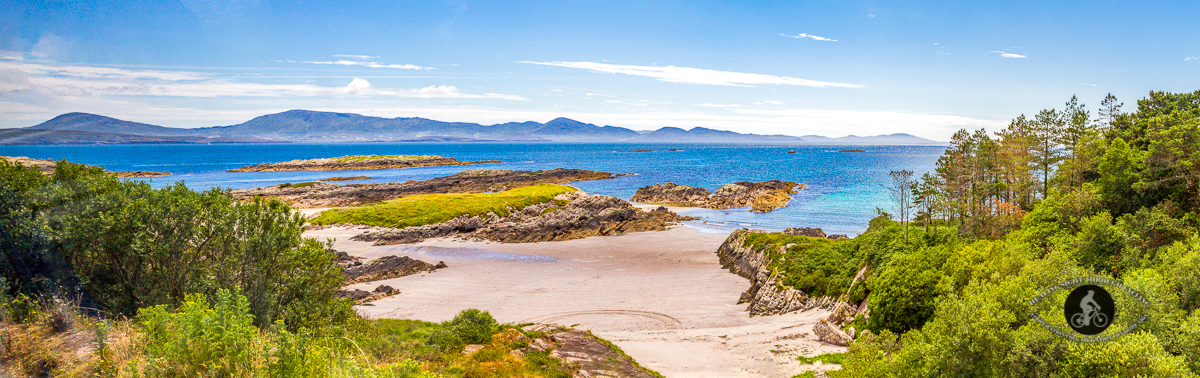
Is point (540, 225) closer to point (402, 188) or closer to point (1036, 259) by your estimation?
point (402, 188)

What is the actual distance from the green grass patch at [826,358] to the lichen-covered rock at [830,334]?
5.39 ft

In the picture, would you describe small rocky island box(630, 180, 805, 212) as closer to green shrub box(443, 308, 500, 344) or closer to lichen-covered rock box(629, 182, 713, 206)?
lichen-covered rock box(629, 182, 713, 206)

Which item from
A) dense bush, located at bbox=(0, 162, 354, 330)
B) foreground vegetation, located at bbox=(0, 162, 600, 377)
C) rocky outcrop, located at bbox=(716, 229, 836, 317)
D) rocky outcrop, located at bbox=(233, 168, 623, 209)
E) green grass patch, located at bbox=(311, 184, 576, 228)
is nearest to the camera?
foreground vegetation, located at bbox=(0, 162, 600, 377)

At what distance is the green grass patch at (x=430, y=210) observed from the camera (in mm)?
52031

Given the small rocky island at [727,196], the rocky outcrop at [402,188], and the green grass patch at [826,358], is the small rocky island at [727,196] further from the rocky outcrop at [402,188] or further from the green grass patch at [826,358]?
the green grass patch at [826,358]

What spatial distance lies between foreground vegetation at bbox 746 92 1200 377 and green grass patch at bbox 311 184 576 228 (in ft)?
104

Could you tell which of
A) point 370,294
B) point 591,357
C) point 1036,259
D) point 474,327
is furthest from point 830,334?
point 370,294

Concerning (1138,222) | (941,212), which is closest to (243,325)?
(1138,222)

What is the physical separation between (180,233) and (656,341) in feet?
49.8

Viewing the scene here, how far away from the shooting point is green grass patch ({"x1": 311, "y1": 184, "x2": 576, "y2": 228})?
5203 centimetres

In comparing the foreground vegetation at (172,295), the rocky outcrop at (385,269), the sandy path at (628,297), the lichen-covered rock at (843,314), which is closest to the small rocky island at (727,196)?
the sandy path at (628,297)

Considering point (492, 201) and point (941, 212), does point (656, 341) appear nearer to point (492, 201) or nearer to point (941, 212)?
point (941, 212)

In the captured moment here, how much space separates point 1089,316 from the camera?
9.62m

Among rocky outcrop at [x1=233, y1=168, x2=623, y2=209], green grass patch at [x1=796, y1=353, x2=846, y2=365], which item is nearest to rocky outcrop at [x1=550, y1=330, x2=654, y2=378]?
green grass patch at [x1=796, y1=353, x2=846, y2=365]
